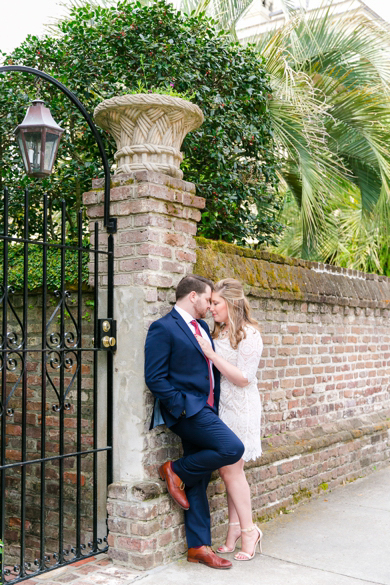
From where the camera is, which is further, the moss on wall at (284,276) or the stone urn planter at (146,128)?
the moss on wall at (284,276)

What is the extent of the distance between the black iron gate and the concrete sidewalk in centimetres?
33

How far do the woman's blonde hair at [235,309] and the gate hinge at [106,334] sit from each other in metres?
0.74

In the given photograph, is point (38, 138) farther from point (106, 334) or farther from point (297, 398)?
point (297, 398)

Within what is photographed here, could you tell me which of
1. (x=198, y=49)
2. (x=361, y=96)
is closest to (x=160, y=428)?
(x=198, y=49)

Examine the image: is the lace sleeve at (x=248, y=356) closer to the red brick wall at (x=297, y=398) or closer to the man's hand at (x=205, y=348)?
the man's hand at (x=205, y=348)

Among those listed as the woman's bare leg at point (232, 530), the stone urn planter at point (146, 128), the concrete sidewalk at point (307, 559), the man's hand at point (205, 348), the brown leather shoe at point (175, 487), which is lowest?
the concrete sidewalk at point (307, 559)

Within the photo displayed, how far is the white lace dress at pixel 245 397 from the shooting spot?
13.0 feet

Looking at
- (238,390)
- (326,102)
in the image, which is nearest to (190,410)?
(238,390)

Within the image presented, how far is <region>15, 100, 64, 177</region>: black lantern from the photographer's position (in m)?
3.57

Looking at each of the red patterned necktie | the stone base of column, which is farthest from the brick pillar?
the red patterned necktie

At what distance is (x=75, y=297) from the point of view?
454 centimetres

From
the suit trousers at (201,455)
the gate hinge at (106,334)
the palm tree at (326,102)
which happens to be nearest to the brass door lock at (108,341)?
the gate hinge at (106,334)

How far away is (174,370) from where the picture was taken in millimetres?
3771

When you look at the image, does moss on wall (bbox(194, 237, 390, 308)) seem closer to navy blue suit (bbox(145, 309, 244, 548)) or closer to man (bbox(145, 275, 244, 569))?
man (bbox(145, 275, 244, 569))
